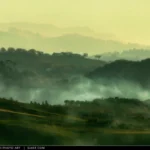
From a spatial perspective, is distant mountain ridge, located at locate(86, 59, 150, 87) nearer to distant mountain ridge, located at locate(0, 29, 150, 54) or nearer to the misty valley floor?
distant mountain ridge, located at locate(0, 29, 150, 54)

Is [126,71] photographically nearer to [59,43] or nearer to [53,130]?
[59,43]

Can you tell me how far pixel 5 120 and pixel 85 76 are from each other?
44 centimetres

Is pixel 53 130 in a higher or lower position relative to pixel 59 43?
lower

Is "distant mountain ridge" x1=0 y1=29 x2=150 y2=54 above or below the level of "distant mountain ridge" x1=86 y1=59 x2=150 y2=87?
above

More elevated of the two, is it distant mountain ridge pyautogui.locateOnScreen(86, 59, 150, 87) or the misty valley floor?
distant mountain ridge pyautogui.locateOnScreen(86, 59, 150, 87)

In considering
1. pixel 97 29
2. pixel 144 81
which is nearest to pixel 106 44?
pixel 97 29

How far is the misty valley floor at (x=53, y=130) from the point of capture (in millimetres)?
1889

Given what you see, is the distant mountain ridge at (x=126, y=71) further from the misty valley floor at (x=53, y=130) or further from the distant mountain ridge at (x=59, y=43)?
the misty valley floor at (x=53, y=130)

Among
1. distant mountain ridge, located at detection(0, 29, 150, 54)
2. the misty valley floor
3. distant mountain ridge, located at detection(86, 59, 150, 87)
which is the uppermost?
distant mountain ridge, located at detection(0, 29, 150, 54)

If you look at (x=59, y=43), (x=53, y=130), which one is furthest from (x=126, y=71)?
(x=53, y=130)

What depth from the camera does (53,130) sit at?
190 cm

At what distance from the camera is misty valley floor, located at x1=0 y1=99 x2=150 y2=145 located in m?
1.89

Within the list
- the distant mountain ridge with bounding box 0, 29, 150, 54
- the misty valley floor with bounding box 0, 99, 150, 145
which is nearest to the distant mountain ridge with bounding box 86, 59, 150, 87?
the distant mountain ridge with bounding box 0, 29, 150, 54

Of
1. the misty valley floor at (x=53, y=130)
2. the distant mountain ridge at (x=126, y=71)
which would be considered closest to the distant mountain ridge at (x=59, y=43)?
the distant mountain ridge at (x=126, y=71)
